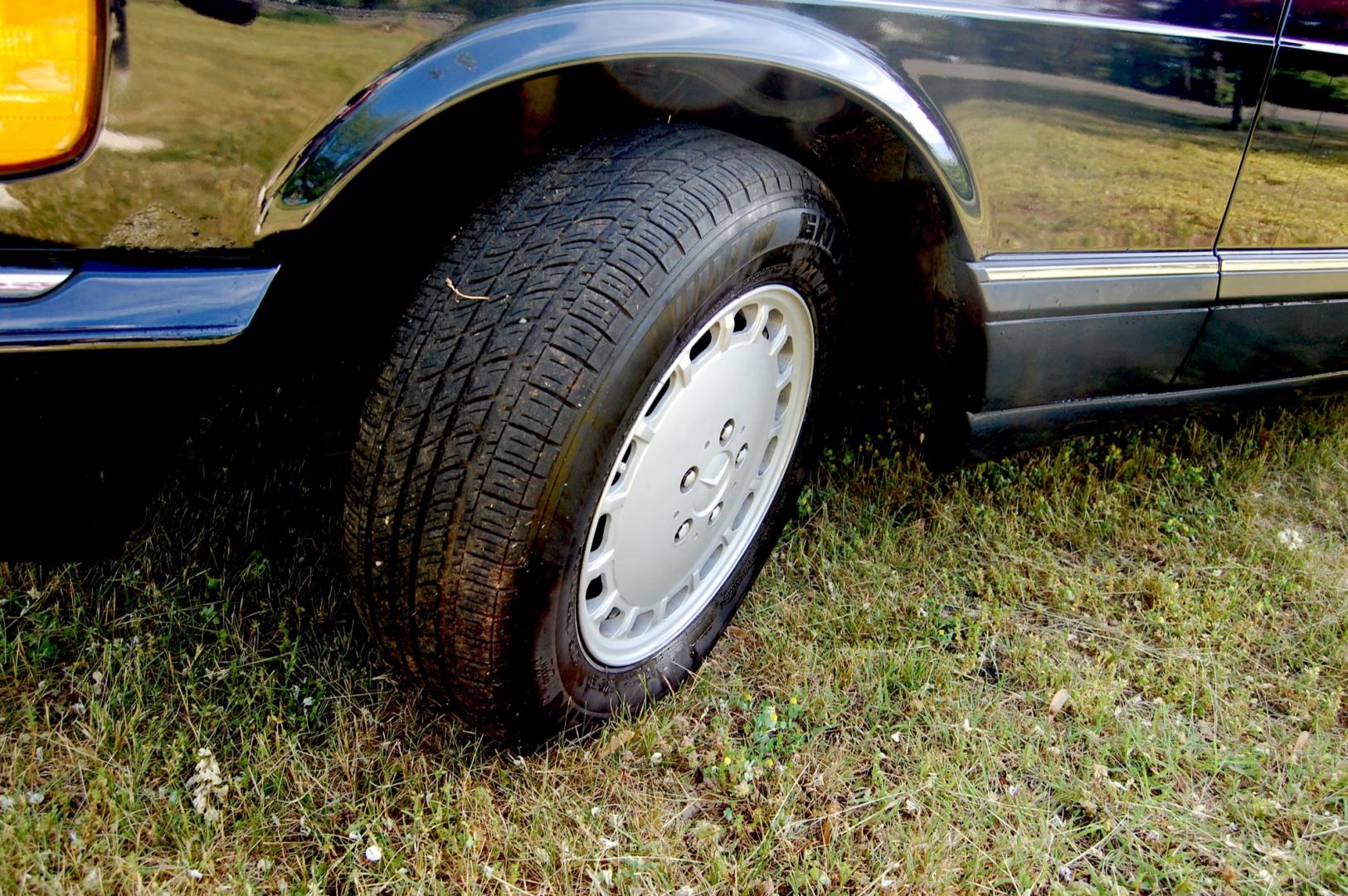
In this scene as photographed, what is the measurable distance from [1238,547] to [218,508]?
228cm

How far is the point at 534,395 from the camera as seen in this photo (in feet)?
3.95

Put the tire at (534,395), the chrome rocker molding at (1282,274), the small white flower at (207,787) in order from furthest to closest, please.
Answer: the chrome rocker molding at (1282,274), the small white flower at (207,787), the tire at (534,395)

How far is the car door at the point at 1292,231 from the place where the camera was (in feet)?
5.98

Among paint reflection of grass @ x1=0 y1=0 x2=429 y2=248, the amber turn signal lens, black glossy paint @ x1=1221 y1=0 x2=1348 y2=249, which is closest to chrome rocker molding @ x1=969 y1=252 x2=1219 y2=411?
black glossy paint @ x1=1221 y1=0 x2=1348 y2=249

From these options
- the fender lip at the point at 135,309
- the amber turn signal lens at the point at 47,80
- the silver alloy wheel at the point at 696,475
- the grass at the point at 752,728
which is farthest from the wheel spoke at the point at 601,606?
the amber turn signal lens at the point at 47,80

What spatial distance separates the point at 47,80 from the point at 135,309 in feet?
0.79

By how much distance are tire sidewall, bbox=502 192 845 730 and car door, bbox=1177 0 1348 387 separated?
0.94m

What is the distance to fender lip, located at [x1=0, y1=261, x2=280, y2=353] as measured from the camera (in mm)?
992

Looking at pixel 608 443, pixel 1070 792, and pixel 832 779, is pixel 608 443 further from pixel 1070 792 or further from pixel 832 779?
pixel 1070 792

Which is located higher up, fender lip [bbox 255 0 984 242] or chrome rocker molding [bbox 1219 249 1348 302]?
fender lip [bbox 255 0 984 242]

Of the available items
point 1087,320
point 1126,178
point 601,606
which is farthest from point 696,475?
point 1126,178

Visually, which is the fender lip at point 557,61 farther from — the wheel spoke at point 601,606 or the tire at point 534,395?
the wheel spoke at point 601,606

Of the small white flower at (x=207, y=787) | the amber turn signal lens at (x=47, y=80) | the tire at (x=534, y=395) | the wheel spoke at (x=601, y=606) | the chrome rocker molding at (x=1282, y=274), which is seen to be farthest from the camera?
the chrome rocker molding at (x=1282, y=274)

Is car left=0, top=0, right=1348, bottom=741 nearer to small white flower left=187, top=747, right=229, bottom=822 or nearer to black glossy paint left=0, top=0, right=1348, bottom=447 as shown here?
black glossy paint left=0, top=0, right=1348, bottom=447
